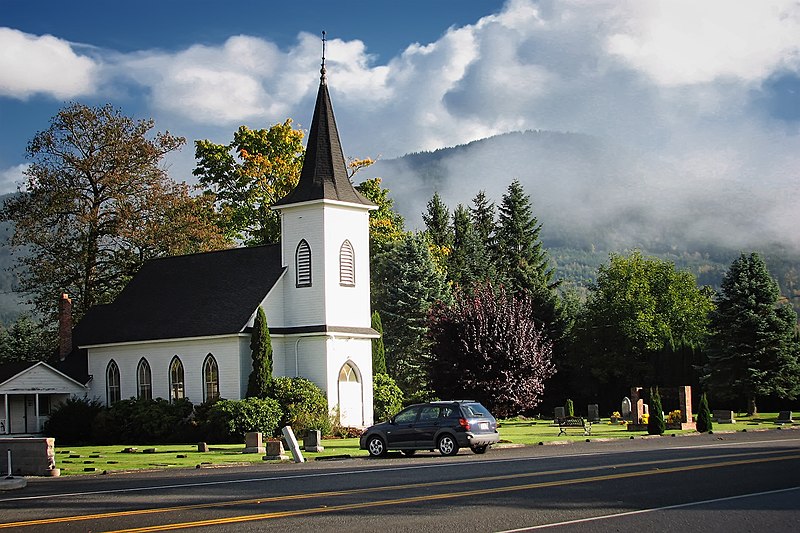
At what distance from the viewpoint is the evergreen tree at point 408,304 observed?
233 feet

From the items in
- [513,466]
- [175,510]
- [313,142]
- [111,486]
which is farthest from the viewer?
[313,142]

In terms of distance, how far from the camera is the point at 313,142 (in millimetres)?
50781

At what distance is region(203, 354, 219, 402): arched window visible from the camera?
48.6m

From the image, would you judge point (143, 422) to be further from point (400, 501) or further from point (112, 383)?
point (400, 501)

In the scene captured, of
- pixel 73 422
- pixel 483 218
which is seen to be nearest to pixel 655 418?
pixel 73 422

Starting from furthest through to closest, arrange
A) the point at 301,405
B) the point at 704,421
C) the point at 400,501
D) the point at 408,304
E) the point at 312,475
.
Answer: the point at 408,304
the point at 301,405
the point at 704,421
the point at 312,475
the point at 400,501

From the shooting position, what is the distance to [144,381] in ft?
171

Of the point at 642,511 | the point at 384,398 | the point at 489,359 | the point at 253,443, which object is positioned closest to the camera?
the point at 642,511

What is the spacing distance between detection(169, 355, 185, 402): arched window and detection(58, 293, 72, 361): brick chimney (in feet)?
26.3

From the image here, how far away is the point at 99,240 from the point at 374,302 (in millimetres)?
20877

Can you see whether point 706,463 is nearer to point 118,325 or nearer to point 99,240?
point 118,325

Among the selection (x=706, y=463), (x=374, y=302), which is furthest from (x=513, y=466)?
(x=374, y=302)

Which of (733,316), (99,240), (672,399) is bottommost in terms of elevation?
(672,399)

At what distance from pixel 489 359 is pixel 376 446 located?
14567 millimetres
